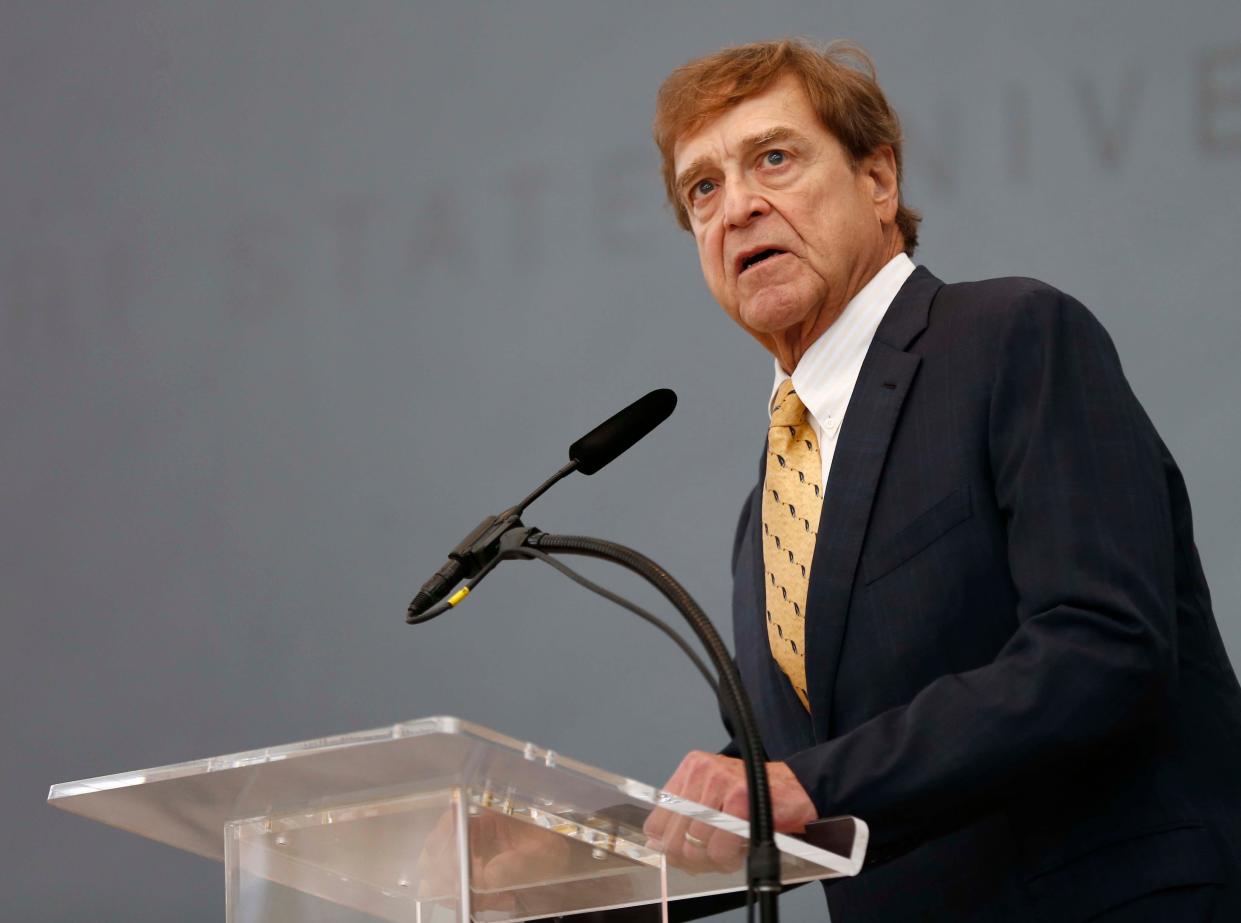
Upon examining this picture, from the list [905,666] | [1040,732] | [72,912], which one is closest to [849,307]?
[905,666]

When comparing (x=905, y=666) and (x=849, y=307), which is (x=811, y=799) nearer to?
(x=905, y=666)

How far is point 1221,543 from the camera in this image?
2.75 m

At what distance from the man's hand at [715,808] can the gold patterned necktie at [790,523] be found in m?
0.42

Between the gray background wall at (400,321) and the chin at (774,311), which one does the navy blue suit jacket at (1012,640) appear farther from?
the gray background wall at (400,321)

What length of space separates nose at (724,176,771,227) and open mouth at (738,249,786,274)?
45 mm

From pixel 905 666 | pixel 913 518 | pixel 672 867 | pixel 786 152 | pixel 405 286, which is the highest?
pixel 405 286

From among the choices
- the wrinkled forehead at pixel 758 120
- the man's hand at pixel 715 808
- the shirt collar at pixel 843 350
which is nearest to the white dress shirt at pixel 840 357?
the shirt collar at pixel 843 350

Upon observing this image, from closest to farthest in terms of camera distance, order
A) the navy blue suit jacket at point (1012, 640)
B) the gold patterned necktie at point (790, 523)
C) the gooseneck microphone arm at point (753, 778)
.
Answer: the gooseneck microphone arm at point (753, 778), the navy blue suit jacket at point (1012, 640), the gold patterned necktie at point (790, 523)

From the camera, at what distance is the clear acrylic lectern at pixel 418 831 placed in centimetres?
128

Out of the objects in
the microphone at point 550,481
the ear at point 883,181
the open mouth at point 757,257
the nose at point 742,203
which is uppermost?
the ear at point 883,181

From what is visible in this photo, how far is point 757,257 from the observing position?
83.7 inches

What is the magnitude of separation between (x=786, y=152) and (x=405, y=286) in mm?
1347

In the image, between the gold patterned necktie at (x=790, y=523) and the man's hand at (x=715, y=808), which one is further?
the gold patterned necktie at (x=790, y=523)

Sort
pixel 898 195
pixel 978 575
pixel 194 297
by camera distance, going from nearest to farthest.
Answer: pixel 978 575, pixel 898 195, pixel 194 297
